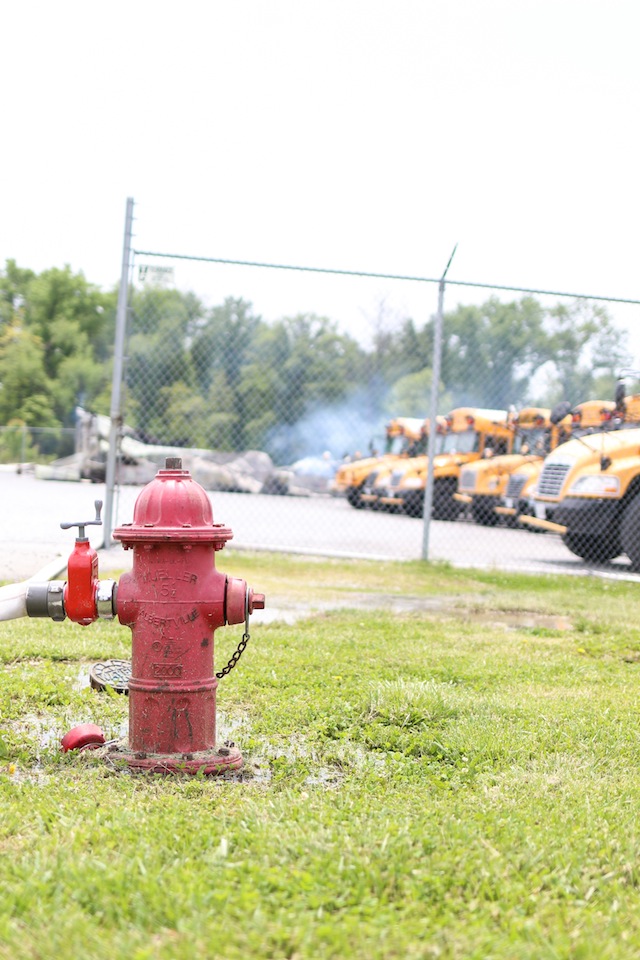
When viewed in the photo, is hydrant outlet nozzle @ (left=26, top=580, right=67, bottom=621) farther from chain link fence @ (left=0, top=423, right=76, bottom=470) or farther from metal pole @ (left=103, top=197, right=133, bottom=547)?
chain link fence @ (left=0, top=423, right=76, bottom=470)

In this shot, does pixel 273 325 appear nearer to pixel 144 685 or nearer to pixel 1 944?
pixel 144 685

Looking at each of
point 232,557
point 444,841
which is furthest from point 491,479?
point 444,841

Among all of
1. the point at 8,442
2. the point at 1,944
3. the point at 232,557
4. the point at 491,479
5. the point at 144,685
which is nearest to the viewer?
the point at 1,944

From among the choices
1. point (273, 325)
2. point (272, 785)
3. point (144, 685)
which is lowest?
point (272, 785)

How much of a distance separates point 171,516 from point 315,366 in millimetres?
15437

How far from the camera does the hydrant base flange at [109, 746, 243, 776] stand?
3537 millimetres

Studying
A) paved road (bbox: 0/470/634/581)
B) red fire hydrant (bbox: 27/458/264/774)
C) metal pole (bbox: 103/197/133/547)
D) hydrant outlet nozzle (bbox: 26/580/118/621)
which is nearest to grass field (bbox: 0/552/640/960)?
red fire hydrant (bbox: 27/458/264/774)

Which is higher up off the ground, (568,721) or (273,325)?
(273,325)

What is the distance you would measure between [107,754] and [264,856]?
1.20 m

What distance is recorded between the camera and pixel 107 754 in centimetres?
365

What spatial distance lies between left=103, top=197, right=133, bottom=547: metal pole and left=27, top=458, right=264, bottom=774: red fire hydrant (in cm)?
645

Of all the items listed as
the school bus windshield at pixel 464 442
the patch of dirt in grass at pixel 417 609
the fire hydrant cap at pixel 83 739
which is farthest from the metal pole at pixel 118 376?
the school bus windshield at pixel 464 442

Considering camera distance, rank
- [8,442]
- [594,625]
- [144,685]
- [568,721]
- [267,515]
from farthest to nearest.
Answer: [8,442] < [267,515] < [594,625] < [568,721] < [144,685]

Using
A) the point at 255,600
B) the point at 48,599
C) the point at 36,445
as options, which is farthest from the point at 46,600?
the point at 36,445
